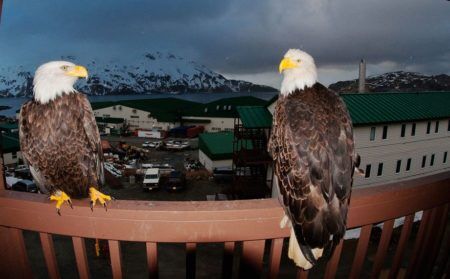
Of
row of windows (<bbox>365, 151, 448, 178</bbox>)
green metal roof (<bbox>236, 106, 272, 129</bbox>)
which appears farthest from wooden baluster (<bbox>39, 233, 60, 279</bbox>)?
row of windows (<bbox>365, 151, 448, 178</bbox>)

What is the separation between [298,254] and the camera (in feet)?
7.98

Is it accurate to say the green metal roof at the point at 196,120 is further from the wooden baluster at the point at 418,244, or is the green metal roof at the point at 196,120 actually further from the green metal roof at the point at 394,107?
the wooden baluster at the point at 418,244

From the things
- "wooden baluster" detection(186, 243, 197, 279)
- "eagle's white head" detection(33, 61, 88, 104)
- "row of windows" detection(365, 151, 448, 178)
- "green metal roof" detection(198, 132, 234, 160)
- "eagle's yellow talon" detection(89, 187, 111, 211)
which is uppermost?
"eagle's white head" detection(33, 61, 88, 104)

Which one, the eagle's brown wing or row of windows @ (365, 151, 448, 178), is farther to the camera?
row of windows @ (365, 151, 448, 178)

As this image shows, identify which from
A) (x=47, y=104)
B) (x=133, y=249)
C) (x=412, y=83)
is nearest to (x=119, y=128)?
(x=133, y=249)

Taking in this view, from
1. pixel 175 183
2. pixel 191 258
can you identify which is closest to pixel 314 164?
pixel 191 258

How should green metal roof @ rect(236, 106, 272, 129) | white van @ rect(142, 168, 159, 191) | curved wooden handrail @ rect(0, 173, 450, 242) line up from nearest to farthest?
curved wooden handrail @ rect(0, 173, 450, 242) < green metal roof @ rect(236, 106, 272, 129) < white van @ rect(142, 168, 159, 191)

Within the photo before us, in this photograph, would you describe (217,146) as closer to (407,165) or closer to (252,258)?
(407,165)

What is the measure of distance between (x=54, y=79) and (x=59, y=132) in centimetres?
→ 60

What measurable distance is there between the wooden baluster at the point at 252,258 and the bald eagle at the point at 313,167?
0.23m

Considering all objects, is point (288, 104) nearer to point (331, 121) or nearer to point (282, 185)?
point (331, 121)

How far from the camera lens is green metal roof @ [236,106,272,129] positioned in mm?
15839

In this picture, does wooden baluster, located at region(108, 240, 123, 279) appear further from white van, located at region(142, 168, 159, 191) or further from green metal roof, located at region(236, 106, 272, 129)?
white van, located at region(142, 168, 159, 191)

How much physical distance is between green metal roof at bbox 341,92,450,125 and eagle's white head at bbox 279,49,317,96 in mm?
12967
